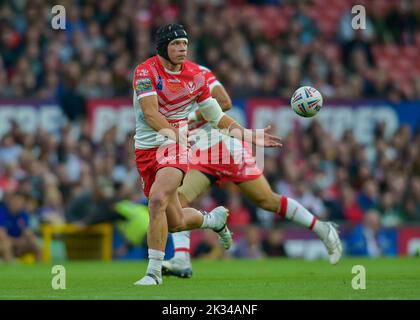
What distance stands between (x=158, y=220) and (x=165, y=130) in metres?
0.90

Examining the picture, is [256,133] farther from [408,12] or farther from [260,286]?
[408,12]

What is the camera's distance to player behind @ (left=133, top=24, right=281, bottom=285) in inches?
421

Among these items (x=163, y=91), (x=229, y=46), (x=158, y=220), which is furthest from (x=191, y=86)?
(x=229, y=46)

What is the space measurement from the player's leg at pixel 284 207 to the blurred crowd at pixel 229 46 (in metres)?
8.02

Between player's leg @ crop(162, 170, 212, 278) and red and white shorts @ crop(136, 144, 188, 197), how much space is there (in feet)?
4.70

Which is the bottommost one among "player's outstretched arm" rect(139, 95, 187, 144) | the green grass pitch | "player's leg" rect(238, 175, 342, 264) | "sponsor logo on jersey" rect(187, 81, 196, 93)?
the green grass pitch

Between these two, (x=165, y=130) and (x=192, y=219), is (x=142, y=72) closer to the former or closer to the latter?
(x=165, y=130)

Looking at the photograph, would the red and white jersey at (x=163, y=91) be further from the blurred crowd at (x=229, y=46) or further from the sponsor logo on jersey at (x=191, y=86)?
the blurred crowd at (x=229, y=46)

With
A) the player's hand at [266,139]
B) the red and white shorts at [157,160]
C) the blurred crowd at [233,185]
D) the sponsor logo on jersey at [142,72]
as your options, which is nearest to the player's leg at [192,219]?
the red and white shorts at [157,160]

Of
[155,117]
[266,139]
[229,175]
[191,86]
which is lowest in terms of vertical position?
[229,175]

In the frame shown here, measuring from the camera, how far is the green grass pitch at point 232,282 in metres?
9.52

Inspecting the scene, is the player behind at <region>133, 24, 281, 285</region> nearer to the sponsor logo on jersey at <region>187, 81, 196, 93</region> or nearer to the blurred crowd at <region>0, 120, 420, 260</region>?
the sponsor logo on jersey at <region>187, 81, 196, 93</region>

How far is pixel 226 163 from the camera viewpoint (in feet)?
43.9

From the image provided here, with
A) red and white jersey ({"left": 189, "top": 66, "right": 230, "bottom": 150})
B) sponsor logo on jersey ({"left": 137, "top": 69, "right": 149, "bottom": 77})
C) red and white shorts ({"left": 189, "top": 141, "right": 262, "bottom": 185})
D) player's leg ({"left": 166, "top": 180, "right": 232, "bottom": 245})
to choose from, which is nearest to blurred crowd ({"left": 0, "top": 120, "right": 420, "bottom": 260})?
red and white shorts ({"left": 189, "top": 141, "right": 262, "bottom": 185})
